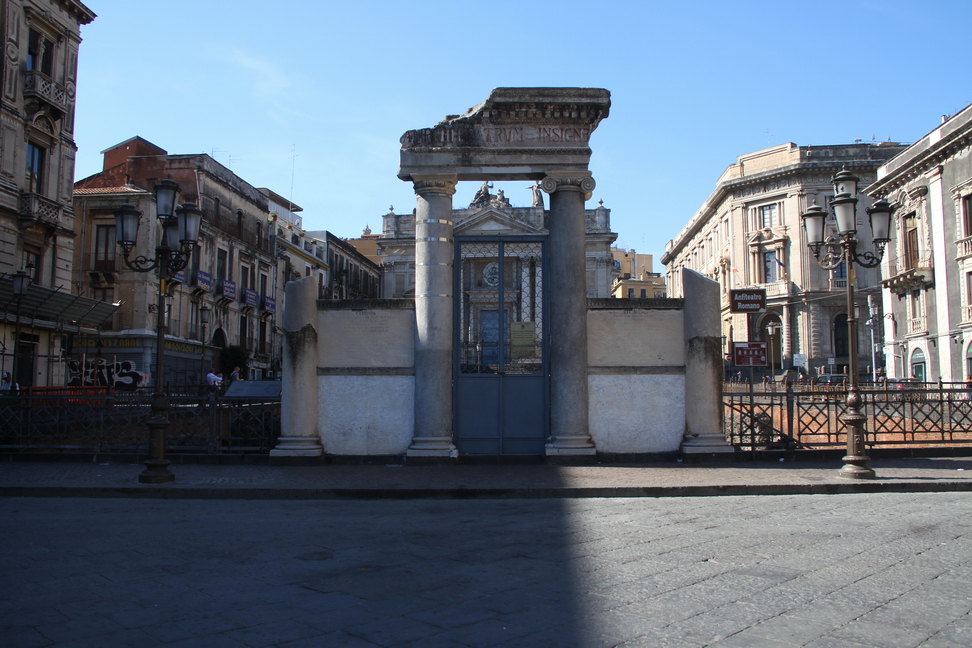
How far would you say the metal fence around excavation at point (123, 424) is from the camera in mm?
12969

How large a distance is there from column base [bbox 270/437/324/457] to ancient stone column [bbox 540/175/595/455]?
386 cm

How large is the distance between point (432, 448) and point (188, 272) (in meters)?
33.2

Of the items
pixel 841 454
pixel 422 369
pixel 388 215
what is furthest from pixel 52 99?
pixel 388 215

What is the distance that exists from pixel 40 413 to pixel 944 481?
14.3 meters

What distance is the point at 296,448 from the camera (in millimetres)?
12312

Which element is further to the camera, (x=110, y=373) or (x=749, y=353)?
(x=110, y=373)

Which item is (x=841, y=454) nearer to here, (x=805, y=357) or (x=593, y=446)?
(x=593, y=446)

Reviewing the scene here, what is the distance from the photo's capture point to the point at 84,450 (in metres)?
13.2

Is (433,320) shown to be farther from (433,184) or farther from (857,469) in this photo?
(857,469)

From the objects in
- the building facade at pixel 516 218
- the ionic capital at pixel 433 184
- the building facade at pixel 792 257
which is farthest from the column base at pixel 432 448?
the building facade at pixel 516 218

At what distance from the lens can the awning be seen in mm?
22078

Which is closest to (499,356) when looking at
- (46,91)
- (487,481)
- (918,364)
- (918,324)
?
(487,481)

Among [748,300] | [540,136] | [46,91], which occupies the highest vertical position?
[46,91]

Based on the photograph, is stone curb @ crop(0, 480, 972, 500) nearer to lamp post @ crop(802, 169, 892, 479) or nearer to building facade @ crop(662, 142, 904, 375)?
lamp post @ crop(802, 169, 892, 479)
